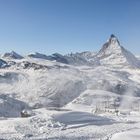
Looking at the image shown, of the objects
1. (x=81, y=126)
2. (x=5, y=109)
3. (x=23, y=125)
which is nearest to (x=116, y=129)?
(x=81, y=126)

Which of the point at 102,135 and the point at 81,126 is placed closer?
the point at 102,135

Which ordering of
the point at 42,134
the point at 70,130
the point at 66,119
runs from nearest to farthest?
the point at 42,134 → the point at 70,130 → the point at 66,119

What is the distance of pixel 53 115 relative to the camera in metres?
74.4

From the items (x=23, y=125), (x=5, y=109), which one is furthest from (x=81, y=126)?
(x=5, y=109)

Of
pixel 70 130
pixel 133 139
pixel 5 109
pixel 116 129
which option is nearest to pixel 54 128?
pixel 70 130

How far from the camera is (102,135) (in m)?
60.6

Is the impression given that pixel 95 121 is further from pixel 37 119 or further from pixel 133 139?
pixel 133 139

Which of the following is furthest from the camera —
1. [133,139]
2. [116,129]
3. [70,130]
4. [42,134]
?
[116,129]

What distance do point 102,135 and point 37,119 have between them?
1537 cm

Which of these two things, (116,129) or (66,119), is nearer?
(116,129)

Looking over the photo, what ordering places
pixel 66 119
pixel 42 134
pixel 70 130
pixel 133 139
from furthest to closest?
pixel 66 119, pixel 70 130, pixel 42 134, pixel 133 139

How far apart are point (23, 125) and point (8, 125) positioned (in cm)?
262

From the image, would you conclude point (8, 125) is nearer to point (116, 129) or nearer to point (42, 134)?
point (42, 134)

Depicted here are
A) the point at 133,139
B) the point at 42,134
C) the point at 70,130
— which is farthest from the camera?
the point at 70,130
